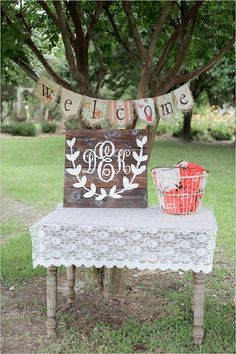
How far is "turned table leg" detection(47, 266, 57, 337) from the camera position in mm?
3459

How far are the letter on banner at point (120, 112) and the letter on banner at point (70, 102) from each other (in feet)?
0.76

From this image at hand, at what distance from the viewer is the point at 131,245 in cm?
330

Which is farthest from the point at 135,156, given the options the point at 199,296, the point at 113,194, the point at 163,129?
the point at 163,129

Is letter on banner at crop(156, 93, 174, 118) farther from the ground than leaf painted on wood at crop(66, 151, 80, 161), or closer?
farther from the ground

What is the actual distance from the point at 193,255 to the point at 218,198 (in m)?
6.06

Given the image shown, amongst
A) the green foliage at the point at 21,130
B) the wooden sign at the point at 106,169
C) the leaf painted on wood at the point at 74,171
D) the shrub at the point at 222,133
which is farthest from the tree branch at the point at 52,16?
the green foliage at the point at 21,130

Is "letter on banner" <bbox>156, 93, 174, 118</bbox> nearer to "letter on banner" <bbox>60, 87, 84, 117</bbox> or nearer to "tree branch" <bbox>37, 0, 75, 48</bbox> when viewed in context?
"letter on banner" <bbox>60, 87, 84, 117</bbox>

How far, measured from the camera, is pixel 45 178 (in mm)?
11938

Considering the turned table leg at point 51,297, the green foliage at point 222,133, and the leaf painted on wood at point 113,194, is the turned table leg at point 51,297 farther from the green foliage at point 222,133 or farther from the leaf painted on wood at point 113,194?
the green foliage at point 222,133

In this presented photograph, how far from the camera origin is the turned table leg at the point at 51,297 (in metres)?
3.46

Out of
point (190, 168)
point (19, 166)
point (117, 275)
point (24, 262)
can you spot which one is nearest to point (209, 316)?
point (117, 275)

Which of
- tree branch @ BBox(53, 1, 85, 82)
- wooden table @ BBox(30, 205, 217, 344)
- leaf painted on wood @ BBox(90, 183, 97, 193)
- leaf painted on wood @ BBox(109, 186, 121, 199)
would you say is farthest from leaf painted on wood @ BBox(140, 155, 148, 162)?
Result: tree branch @ BBox(53, 1, 85, 82)

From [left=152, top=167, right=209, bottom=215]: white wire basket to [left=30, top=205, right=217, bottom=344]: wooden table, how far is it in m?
0.19

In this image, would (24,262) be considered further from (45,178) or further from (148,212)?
(45,178)
